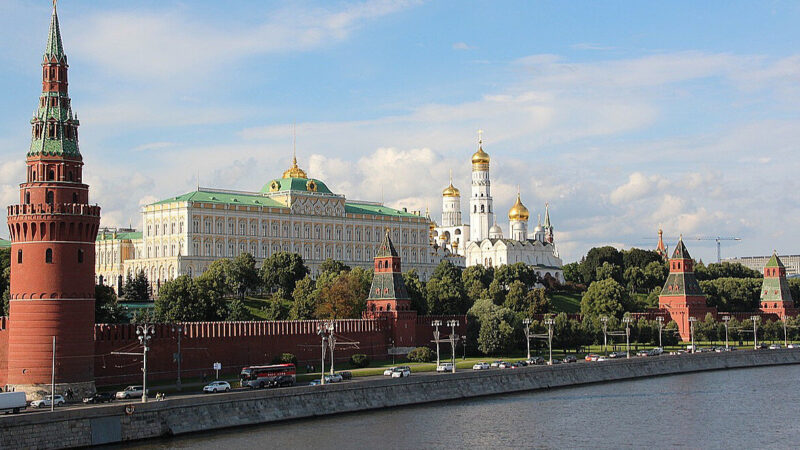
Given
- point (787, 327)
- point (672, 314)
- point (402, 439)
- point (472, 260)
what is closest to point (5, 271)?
point (402, 439)

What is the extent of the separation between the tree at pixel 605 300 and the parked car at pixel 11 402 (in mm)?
67750

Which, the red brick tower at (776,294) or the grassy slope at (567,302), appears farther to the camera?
the grassy slope at (567,302)

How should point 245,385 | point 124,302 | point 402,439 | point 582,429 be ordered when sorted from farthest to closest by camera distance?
point 124,302 < point 245,385 < point 582,429 < point 402,439

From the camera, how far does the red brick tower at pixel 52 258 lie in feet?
176

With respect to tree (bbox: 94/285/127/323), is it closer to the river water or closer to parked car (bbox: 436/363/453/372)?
→ parked car (bbox: 436/363/453/372)

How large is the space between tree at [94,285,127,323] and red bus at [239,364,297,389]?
18.1 meters

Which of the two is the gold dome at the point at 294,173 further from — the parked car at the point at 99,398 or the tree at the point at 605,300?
the parked car at the point at 99,398

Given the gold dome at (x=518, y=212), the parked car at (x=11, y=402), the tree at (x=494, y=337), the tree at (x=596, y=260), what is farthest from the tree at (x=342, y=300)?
the gold dome at (x=518, y=212)

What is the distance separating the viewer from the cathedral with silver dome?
17300 cm

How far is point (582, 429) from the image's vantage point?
174 feet

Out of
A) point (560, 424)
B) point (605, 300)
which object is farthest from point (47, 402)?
point (605, 300)

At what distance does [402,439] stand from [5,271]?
4292 centimetres

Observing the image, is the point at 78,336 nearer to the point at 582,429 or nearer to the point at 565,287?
the point at 582,429

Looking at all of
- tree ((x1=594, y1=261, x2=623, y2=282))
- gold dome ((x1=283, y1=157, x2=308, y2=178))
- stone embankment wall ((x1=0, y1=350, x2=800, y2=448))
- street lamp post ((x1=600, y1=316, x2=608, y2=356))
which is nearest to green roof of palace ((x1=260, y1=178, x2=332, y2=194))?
gold dome ((x1=283, y1=157, x2=308, y2=178))
